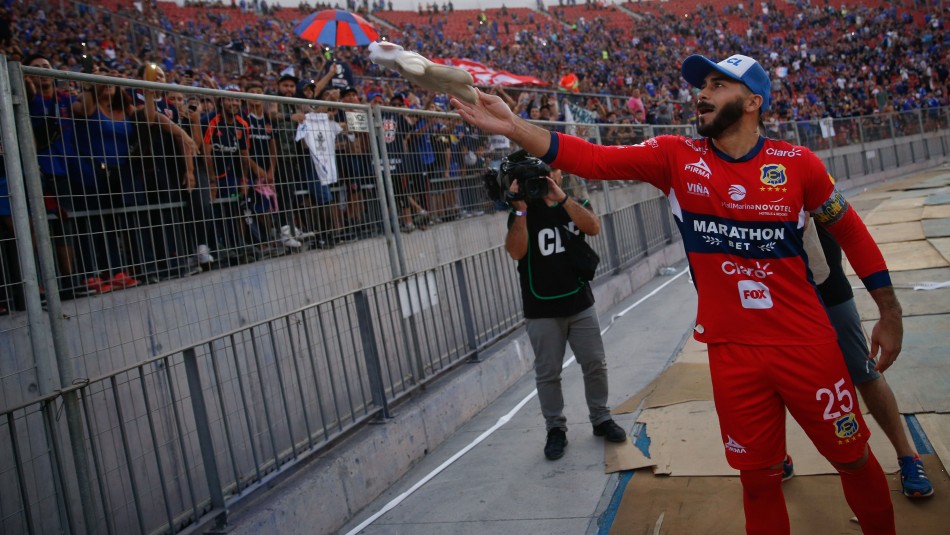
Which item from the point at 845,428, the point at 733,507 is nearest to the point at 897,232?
the point at 733,507

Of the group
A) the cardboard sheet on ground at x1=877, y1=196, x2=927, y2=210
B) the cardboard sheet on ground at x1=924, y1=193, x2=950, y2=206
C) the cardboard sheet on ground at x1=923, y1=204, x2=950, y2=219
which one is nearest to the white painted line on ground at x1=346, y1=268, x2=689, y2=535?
the cardboard sheet on ground at x1=923, y1=204, x2=950, y2=219

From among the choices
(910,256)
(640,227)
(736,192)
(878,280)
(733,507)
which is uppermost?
(736,192)

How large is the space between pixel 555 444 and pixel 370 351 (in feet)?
4.56

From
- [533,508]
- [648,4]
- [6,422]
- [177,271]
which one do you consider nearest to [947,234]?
[533,508]

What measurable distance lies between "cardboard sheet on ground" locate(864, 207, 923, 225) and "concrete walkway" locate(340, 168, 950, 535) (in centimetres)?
658

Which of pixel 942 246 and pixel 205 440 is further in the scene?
pixel 942 246

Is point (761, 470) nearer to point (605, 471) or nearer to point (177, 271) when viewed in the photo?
point (605, 471)

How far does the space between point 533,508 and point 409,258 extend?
2727mm

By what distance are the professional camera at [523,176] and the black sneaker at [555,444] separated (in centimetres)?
159

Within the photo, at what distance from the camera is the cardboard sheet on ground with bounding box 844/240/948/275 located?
903 cm

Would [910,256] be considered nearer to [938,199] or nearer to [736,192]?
[938,199]

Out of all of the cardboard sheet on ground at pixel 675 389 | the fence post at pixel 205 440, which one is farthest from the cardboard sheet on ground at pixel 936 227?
the fence post at pixel 205 440

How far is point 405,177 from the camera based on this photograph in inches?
257

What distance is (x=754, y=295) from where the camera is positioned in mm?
3059
